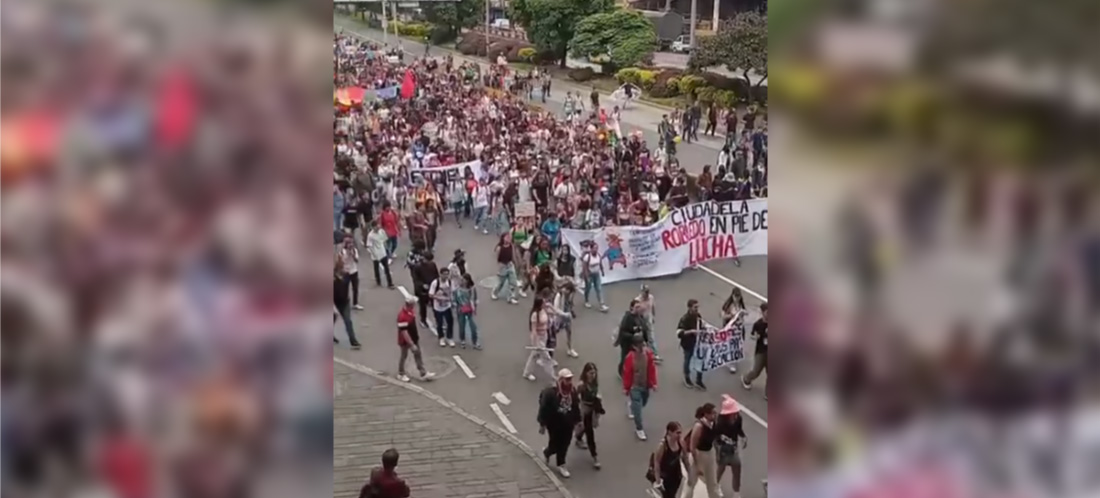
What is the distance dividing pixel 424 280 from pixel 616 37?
1.82m

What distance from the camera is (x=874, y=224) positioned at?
2.55 meters

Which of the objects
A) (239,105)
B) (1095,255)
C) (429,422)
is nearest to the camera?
(239,105)

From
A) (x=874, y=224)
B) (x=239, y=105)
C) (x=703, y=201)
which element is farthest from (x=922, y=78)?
(x=703, y=201)

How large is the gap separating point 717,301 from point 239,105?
4.42 m

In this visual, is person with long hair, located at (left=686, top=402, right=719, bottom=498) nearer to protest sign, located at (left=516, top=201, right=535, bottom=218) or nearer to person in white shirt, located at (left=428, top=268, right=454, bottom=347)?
person in white shirt, located at (left=428, top=268, right=454, bottom=347)

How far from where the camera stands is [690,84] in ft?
21.9

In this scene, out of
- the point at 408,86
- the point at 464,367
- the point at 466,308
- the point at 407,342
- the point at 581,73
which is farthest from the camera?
the point at 581,73

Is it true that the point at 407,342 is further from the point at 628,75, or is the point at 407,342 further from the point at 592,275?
the point at 628,75

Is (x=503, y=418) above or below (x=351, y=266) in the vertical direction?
below

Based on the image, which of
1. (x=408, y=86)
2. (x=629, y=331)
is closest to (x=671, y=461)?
(x=629, y=331)

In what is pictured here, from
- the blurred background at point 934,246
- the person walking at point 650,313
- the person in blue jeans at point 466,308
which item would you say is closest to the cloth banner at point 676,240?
the person walking at point 650,313

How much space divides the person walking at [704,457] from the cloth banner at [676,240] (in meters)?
2.07

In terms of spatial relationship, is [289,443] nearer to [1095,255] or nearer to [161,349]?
[161,349]

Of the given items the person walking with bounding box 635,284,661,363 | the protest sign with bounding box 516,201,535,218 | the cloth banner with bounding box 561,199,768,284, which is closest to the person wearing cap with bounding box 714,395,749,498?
the person walking with bounding box 635,284,661,363
